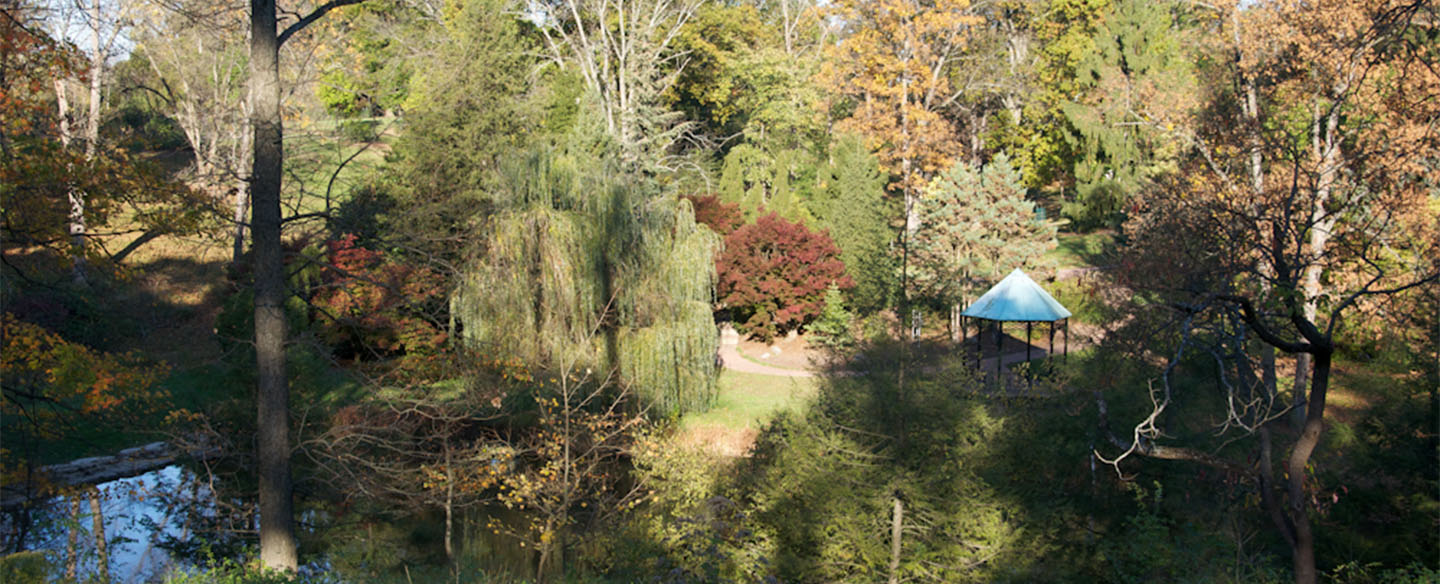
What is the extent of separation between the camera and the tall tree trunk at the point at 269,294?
7586mm

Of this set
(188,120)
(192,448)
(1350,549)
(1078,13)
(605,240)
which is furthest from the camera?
(1078,13)

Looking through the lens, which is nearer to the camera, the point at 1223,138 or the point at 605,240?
the point at 1223,138

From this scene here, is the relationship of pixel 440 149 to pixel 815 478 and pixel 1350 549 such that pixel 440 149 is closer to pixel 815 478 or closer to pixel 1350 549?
pixel 815 478

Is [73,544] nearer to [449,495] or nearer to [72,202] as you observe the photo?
[72,202]

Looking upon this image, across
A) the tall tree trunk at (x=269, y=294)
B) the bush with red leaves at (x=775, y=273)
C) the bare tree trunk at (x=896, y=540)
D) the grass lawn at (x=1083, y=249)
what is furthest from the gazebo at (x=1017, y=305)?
the tall tree trunk at (x=269, y=294)

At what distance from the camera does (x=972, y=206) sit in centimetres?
2361

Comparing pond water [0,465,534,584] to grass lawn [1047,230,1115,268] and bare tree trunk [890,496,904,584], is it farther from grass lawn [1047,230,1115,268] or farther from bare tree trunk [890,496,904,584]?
grass lawn [1047,230,1115,268]

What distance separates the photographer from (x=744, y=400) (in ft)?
60.3

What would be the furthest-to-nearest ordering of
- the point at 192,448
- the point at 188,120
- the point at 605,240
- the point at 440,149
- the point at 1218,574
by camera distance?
the point at 188,120, the point at 440,149, the point at 605,240, the point at 192,448, the point at 1218,574

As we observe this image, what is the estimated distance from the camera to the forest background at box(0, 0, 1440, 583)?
8820mm

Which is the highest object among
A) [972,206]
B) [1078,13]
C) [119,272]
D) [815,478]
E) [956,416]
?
[1078,13]

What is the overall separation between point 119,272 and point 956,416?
9.44 metres

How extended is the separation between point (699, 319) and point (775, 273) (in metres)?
6.51

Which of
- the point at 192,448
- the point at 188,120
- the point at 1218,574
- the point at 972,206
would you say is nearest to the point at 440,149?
the point at 188,120
